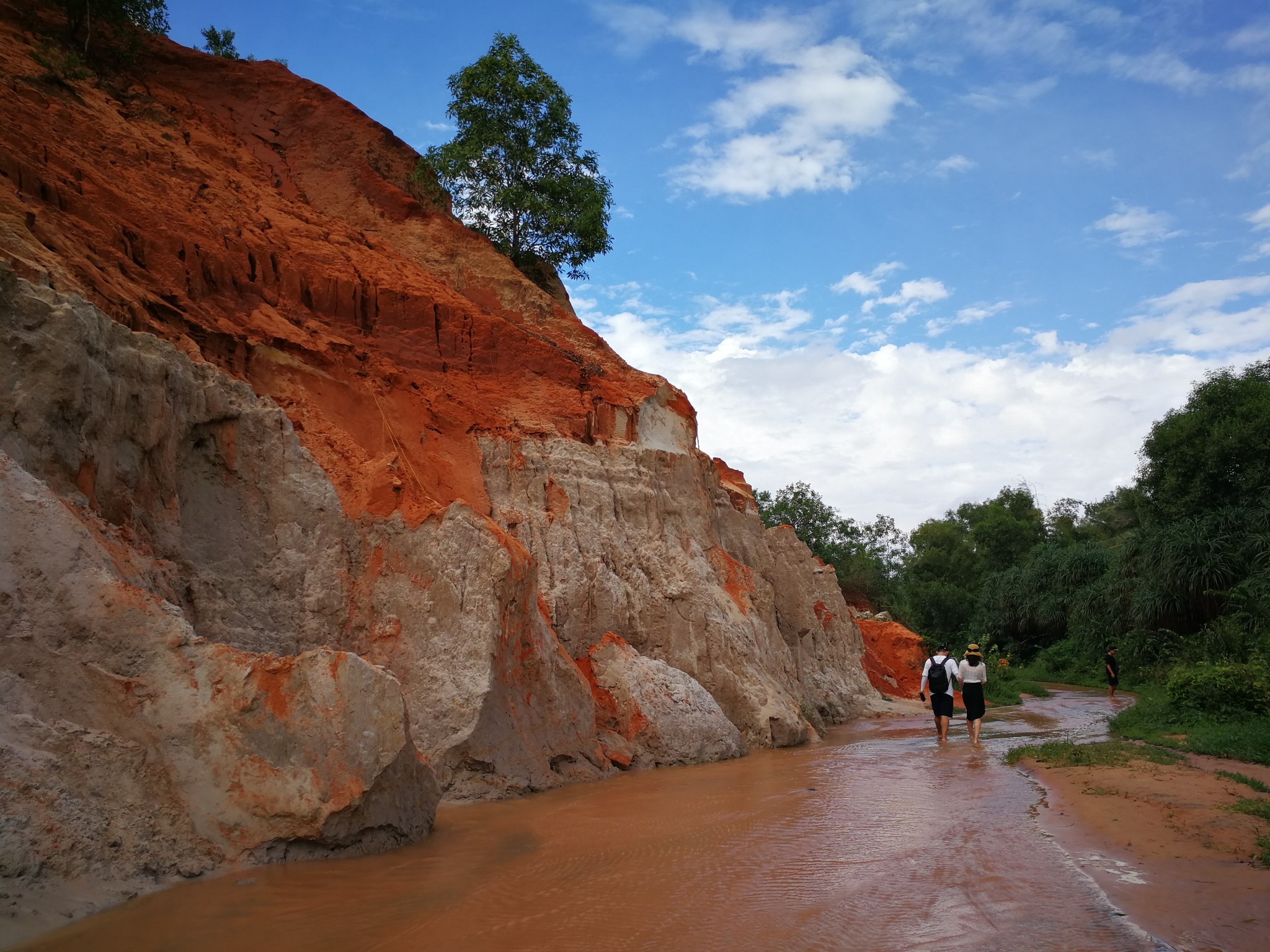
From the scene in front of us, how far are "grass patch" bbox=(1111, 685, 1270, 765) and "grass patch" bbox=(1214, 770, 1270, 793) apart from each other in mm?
985

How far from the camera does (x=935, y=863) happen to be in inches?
226

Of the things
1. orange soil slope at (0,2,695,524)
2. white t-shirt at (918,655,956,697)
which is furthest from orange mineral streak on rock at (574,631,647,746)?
white t-shirt at (918,655,956,697)

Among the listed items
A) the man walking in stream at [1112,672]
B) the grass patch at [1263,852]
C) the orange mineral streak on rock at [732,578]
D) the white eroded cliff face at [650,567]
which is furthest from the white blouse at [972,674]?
the man walking in stream at [1112,672]

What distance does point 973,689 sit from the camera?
12219 millimetres

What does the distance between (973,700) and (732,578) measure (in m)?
3.92

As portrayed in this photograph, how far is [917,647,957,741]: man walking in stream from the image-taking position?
1242cm

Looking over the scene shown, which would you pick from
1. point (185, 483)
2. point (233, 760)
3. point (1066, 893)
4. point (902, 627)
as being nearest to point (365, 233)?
point (185, 483)

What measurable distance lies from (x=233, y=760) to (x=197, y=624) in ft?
7.81

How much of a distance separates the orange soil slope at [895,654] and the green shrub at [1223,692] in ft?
37.8

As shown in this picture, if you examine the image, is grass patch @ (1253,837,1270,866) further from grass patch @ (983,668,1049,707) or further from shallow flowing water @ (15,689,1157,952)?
grass patch @ (983,668,1049,707)

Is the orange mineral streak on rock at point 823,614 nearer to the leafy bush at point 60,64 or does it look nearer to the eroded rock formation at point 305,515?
the eroded rock formation at point 305,515

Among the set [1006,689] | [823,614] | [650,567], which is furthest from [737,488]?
[1006,689]

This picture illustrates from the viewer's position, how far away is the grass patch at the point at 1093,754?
909 cm

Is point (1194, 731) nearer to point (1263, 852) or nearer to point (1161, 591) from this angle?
point (1263, 852)
